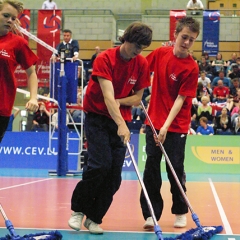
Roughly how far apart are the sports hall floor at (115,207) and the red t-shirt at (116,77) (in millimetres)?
1177

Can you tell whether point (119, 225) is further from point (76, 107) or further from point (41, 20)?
point (41, 20)

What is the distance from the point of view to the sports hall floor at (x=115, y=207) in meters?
5.79

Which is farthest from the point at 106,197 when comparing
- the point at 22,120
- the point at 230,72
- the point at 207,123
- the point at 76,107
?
the point at 230,72

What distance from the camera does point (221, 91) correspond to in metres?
19.8

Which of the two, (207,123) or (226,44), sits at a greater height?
(226,44)

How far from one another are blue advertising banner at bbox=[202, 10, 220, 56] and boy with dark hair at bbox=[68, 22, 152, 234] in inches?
663

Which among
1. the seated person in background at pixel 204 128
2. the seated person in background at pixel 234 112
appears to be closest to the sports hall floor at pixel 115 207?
the seated person in background at pixel 204 128

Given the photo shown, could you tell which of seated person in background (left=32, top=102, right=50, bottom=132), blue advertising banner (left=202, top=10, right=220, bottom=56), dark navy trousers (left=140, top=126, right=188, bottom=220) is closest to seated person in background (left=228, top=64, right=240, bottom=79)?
blue advertising banner (left=202, top=10, right=220, bottom=56)

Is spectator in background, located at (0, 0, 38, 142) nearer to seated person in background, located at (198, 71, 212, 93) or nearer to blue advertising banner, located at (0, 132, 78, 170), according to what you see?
blue advertising banner, located at (0, 132, 78, 170)

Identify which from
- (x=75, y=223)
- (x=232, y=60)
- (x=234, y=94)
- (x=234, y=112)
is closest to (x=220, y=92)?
(x=234, y=94)

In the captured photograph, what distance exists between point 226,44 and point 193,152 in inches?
433

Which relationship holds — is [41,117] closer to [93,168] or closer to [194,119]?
[194,119]

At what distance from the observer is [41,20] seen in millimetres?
19734

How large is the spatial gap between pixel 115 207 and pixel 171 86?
87.1 inches
